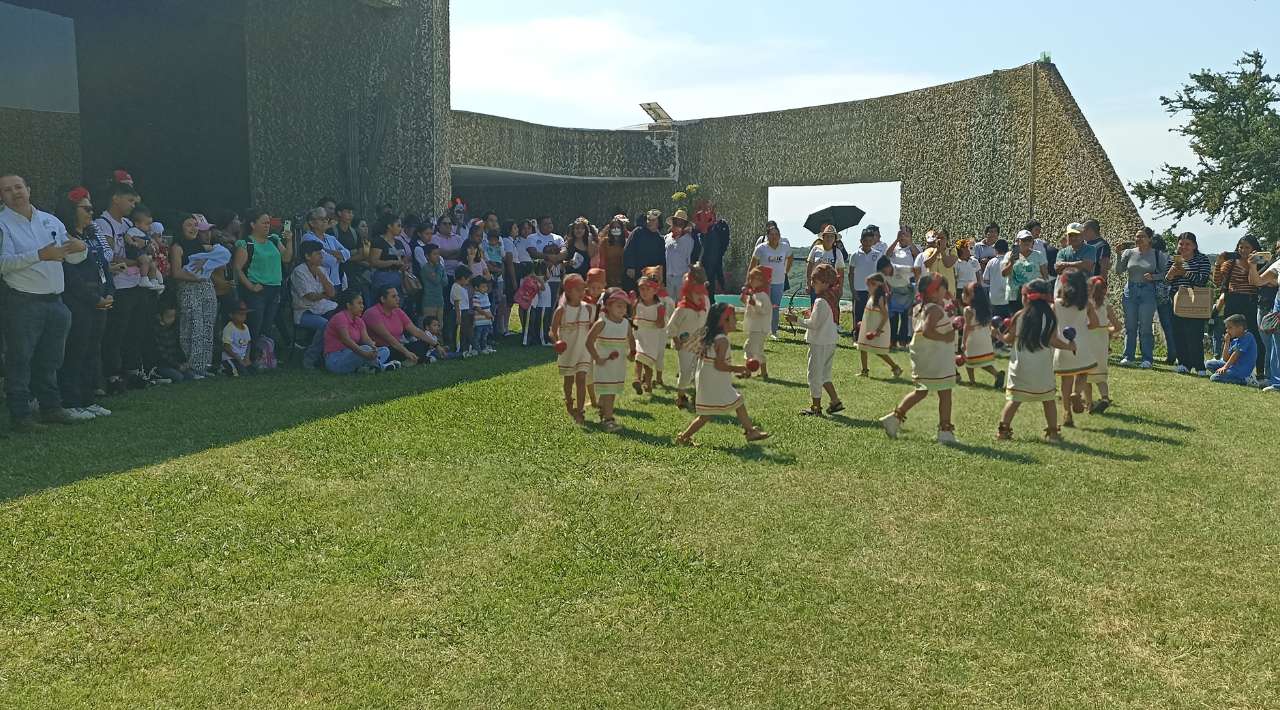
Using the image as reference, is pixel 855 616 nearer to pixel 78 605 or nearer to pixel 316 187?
pixel 78 605

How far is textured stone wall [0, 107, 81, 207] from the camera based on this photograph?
15.3m

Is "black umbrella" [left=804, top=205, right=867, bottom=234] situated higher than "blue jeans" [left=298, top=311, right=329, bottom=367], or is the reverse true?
"black umbrella" [left=804, top=205, right=867, bottom=234]

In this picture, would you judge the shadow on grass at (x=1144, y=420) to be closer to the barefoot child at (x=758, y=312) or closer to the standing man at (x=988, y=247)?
the barefoot child at (x=758, y=312)

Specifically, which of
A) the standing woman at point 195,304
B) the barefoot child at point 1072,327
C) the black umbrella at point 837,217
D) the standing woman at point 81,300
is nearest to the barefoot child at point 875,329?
the barefoot child at point 1072,327

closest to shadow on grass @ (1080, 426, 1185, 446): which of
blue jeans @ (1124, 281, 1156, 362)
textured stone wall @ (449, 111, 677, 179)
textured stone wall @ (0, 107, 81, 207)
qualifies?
blue jeans @ (1124, 281, 1156, 362)

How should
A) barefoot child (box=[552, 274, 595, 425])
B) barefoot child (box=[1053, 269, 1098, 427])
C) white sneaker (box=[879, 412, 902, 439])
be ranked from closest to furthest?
white sneaker (box=[879, 412, 902, 439]) < barefoot child (box=[552, 274, 595, 425]) < barefoot child (box=[1053, 269, 1098, 427])

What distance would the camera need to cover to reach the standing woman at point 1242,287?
44.8 feet

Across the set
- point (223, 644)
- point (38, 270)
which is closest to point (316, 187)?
point (38, 270)

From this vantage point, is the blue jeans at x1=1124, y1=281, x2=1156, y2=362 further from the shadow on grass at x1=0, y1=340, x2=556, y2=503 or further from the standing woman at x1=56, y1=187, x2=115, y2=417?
the standing woman at x1=56, y1=187, x2=115, y2=417

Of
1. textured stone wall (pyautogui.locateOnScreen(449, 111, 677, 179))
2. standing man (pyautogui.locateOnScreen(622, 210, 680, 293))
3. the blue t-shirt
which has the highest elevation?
textured stone wall (pyautogui.locateOnScreen(449, 111, 677, 179))

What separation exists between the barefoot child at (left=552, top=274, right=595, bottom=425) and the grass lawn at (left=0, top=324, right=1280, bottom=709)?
30 cm

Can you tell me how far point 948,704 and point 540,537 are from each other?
2612mm

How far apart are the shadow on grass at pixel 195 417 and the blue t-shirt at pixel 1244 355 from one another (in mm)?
8187

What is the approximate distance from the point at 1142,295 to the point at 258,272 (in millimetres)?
11035
